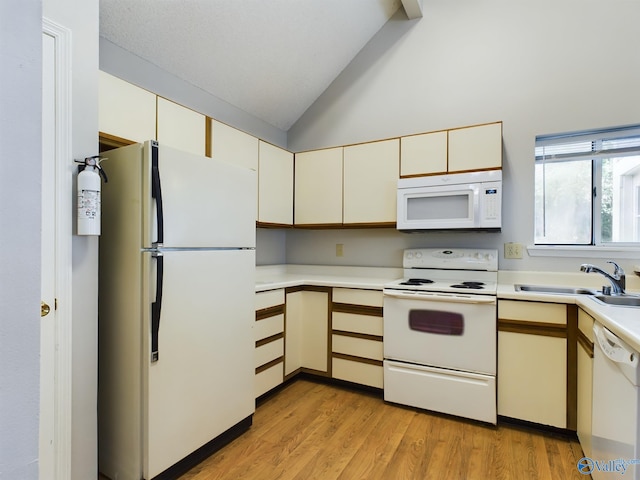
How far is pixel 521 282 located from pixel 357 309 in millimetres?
1254

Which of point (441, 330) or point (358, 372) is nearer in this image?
point (441, 330)

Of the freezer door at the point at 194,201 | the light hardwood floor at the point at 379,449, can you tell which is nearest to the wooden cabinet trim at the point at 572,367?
the light hardwood floor at the point at 379,449

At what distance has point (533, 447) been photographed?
198 centimetres

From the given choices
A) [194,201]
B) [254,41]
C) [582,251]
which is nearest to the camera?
[194,201]

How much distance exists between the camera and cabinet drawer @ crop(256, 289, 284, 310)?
7.81 ft

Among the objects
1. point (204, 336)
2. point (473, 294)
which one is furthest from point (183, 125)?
point (473, 294)

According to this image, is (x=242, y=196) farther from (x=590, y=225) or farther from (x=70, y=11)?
(x=590, y=225)

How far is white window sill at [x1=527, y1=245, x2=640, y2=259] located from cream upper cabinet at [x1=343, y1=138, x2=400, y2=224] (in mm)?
1087

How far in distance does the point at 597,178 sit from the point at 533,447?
194 centimetres

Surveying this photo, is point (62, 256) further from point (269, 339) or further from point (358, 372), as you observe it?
point (358, 372)

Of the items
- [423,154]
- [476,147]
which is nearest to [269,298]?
[423,154]

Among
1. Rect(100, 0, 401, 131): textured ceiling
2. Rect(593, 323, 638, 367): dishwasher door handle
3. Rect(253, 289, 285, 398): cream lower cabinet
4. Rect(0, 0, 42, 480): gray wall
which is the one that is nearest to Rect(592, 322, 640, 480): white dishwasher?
Rect(593, 323, 638, 367): dishwasher door handle

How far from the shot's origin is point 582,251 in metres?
2.48

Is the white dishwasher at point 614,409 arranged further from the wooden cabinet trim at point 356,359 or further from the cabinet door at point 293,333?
the cabinet door at point 293,333
